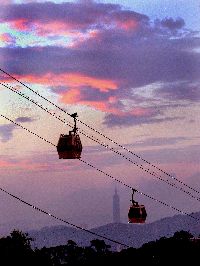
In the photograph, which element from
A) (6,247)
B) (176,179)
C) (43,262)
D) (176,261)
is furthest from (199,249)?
(6,247)

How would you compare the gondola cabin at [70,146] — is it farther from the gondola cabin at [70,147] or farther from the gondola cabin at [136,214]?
the gondola cabin at [136,214]

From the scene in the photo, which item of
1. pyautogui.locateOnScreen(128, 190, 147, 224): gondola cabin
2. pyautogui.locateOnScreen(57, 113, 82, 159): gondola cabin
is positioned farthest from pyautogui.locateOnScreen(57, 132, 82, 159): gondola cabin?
pyautogui.locateOnScreen(128, 190, 147, 224): gondola cabin

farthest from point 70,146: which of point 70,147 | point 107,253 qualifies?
point 107,253

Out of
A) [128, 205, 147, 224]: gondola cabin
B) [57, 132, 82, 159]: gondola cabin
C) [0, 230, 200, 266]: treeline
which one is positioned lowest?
[0, 230, 200, 266]: treeline

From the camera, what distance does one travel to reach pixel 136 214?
23.4 m

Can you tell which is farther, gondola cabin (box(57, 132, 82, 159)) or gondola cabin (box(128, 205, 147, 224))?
gondola cabin (box(128, 205, 147, 224))

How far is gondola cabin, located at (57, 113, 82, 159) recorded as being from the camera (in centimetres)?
1728

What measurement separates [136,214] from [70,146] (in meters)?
7.67

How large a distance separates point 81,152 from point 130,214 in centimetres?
692

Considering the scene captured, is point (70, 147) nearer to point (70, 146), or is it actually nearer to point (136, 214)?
point (70, 146)

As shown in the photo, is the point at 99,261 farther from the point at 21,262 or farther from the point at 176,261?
the point at 21,262

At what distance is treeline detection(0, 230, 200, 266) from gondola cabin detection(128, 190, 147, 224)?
2368 mm

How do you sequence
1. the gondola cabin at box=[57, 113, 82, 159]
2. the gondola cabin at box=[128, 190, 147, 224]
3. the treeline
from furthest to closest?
1. the treeline
2. the gondola cabin at box=[128, 190, 147, 224]
3. the gondola cabin at box=[57, 113, 82, 159]

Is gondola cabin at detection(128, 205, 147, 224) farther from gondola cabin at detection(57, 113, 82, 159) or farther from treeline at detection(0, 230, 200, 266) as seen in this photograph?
gondola cabin at detection(57, 113, 82, 159)
